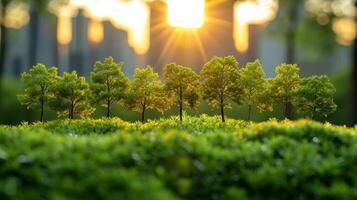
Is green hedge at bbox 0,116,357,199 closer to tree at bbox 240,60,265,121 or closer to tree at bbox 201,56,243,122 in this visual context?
tree at bbox 201,56,243,122

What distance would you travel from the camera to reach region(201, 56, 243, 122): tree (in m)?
20.9

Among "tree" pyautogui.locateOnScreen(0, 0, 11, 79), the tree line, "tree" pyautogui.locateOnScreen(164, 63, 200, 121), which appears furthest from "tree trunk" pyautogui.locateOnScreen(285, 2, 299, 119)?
"tree" pyautogui.locateOnScreen(164, 63, 200, 121)

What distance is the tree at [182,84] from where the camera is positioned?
2111 centimetres

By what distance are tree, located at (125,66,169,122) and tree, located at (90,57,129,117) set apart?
37 cm

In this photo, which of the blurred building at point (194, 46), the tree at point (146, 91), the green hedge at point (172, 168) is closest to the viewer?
the green hedge at point (172, 168)

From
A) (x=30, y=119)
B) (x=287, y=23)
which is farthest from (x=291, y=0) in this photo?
(x=30, y=119)

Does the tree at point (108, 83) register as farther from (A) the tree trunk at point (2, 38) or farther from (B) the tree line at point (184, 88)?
(A) the tree trunk at point (2, 38)

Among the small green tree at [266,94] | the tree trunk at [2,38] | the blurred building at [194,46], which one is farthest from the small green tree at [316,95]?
the blurred building at [194,46]

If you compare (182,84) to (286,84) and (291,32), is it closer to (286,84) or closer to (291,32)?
(286,84)

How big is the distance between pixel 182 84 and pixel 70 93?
4136 mm

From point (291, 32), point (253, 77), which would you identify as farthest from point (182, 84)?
point (291, 32)

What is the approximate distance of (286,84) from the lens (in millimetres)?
21078

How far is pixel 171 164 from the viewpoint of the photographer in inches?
413

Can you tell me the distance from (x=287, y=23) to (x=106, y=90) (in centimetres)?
2340
